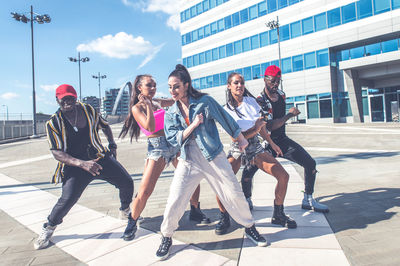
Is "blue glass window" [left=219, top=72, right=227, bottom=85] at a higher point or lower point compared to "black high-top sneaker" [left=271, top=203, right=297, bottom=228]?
higher

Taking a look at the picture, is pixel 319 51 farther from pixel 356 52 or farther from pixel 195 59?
pixel 195 59

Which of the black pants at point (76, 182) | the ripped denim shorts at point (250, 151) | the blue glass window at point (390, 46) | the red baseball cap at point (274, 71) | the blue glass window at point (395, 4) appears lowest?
the black pants at point (76, 182)

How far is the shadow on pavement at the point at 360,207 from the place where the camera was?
323cm

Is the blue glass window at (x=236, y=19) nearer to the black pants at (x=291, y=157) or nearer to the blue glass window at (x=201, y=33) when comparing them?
the blue glass window at (x=201, y=33)

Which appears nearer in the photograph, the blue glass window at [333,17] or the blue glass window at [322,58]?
the blue glass window at [333,17]

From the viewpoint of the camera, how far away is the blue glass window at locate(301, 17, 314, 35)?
29.1 metres

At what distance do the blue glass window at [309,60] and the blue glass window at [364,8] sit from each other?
5384 mm

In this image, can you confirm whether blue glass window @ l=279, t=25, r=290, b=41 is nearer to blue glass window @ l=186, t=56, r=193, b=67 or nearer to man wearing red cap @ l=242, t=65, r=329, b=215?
blue glass window @ l=186, t=56, r=193, b=67

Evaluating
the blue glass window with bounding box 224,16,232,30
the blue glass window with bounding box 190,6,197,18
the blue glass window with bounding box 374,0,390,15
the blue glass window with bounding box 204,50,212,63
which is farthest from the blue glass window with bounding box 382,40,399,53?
the blue glass window with bounding box 190,6,197,18

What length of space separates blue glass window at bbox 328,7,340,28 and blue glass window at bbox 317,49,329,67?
2.56 metres

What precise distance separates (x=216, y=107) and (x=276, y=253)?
60.7 inches

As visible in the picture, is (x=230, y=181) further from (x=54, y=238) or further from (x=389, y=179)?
(x=389, y=179)

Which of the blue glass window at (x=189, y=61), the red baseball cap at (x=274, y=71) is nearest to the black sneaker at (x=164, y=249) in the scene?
the red baseball cap at (x=274, y=71)

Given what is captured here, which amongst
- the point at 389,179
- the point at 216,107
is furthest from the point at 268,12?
the point at 216,107
